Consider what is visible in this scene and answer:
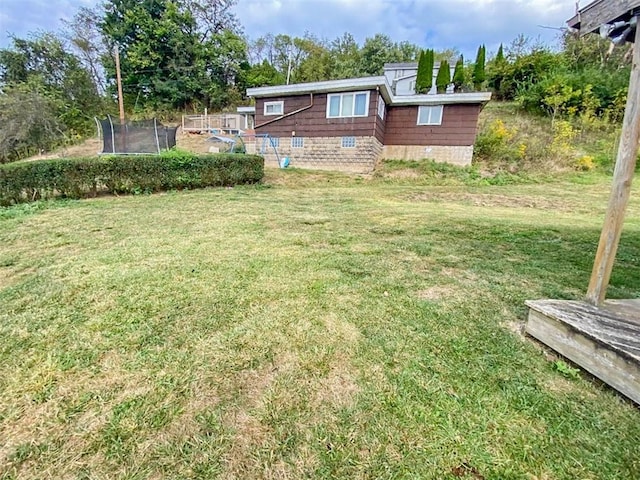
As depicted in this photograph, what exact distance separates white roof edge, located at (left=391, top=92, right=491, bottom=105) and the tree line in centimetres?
604

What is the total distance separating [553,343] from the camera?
6.08ft

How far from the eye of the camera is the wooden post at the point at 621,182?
1.72 metres

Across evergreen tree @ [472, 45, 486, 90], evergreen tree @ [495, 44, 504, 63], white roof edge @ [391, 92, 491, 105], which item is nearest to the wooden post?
white roof edge @ [391, 92, 491, 105]

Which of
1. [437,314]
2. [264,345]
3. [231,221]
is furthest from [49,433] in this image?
[231,221]

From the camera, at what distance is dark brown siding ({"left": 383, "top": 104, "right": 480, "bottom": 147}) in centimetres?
1300

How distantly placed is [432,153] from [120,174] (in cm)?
1177

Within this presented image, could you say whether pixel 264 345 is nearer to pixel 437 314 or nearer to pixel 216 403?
pixel 216 403

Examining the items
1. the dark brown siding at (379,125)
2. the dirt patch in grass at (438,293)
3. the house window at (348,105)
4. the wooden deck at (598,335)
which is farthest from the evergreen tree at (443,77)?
the wooden deck at (598,335)

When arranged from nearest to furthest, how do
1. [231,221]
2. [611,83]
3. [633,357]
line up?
[633,357]
[231,221]
[611,83]

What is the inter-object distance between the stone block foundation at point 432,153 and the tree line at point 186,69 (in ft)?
21.5

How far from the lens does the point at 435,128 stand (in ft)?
44.3

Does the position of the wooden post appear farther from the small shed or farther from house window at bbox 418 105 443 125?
house window at bbox 418 105 443 125

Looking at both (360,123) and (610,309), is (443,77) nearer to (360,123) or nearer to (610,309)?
(360,123)

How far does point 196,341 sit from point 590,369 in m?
2.19
